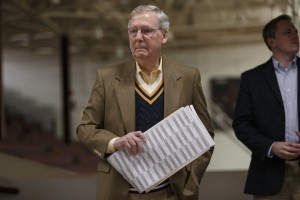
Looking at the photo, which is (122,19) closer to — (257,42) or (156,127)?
(257,42)

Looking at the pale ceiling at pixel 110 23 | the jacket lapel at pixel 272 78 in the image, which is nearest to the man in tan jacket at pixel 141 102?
the jacket lapel at pixel 272 78

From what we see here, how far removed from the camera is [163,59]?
7.86ft

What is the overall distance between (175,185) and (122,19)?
35.3 feet

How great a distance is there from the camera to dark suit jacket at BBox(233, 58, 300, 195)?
9.27ft

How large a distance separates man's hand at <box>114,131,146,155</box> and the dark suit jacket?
0.88 metres

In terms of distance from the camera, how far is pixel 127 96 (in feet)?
7.50

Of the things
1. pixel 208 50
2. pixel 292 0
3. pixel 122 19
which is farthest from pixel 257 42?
pixel 292 0

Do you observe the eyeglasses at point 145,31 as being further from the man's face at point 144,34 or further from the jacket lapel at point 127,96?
the jacket lapel at point 127,96

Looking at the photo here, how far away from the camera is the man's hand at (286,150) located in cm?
268

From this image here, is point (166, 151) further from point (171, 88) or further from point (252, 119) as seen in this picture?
point (252, 119)

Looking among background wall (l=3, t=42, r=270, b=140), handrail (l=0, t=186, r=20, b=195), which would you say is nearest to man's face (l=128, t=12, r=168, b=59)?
handrail (l=0, t=186, r=20, b=195)

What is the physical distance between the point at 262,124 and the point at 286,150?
0.24 m

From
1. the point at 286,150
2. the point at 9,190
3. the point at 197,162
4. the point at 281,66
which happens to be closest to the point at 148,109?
the point at 197,162

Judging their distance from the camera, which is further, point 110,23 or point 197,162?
point 110,23
